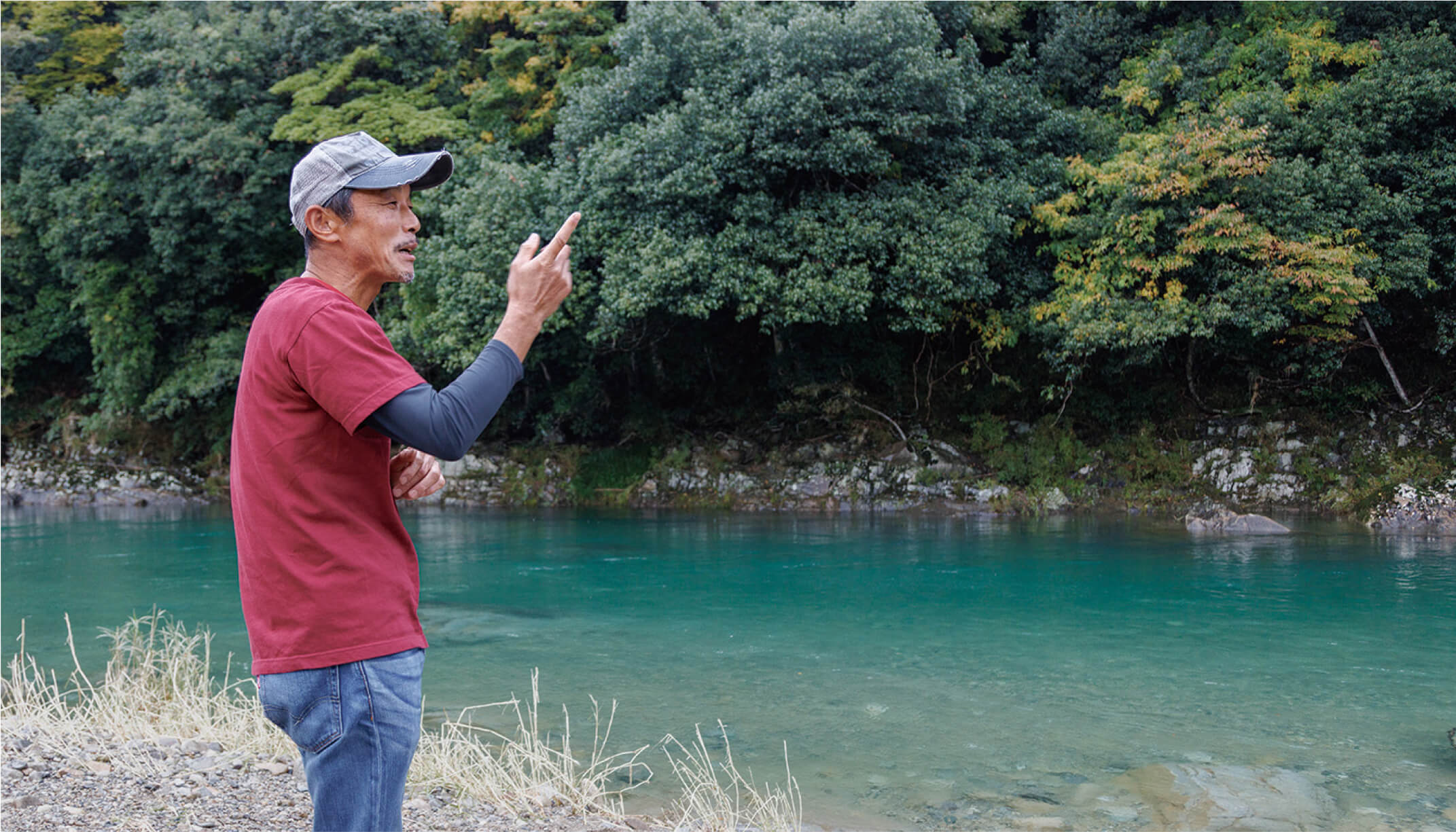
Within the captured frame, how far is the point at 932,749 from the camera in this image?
5.82 metres

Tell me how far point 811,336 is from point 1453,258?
9.90 meters

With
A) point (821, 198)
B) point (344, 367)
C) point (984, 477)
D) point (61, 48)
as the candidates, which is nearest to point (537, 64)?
point (821, 198)

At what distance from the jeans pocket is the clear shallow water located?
132 inches

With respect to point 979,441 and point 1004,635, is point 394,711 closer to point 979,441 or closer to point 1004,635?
point 1004,635

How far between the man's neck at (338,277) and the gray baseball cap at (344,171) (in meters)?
0.08

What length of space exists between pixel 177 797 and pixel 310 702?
279 cm

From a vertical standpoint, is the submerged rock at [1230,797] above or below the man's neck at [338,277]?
below

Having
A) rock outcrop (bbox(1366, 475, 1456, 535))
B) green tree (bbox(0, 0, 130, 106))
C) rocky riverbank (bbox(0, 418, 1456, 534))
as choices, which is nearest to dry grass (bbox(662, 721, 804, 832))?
rock outcrop (bbox(1366, 475, 1456, 535))

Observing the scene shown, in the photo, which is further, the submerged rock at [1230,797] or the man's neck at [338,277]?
the submerged rock at [1230,797]

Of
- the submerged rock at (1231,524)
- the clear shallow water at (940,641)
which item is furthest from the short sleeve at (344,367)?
the submerged rock at (1231,524)

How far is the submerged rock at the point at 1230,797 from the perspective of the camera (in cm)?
469

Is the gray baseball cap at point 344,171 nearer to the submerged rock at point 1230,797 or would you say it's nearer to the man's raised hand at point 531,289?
the man's raised hand at point 531,289

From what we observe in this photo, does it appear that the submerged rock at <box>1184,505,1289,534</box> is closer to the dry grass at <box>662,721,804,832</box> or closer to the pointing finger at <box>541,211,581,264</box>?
the dry grass at <box>662,721,804,832</box>

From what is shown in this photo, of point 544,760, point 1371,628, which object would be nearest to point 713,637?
point 544,760
